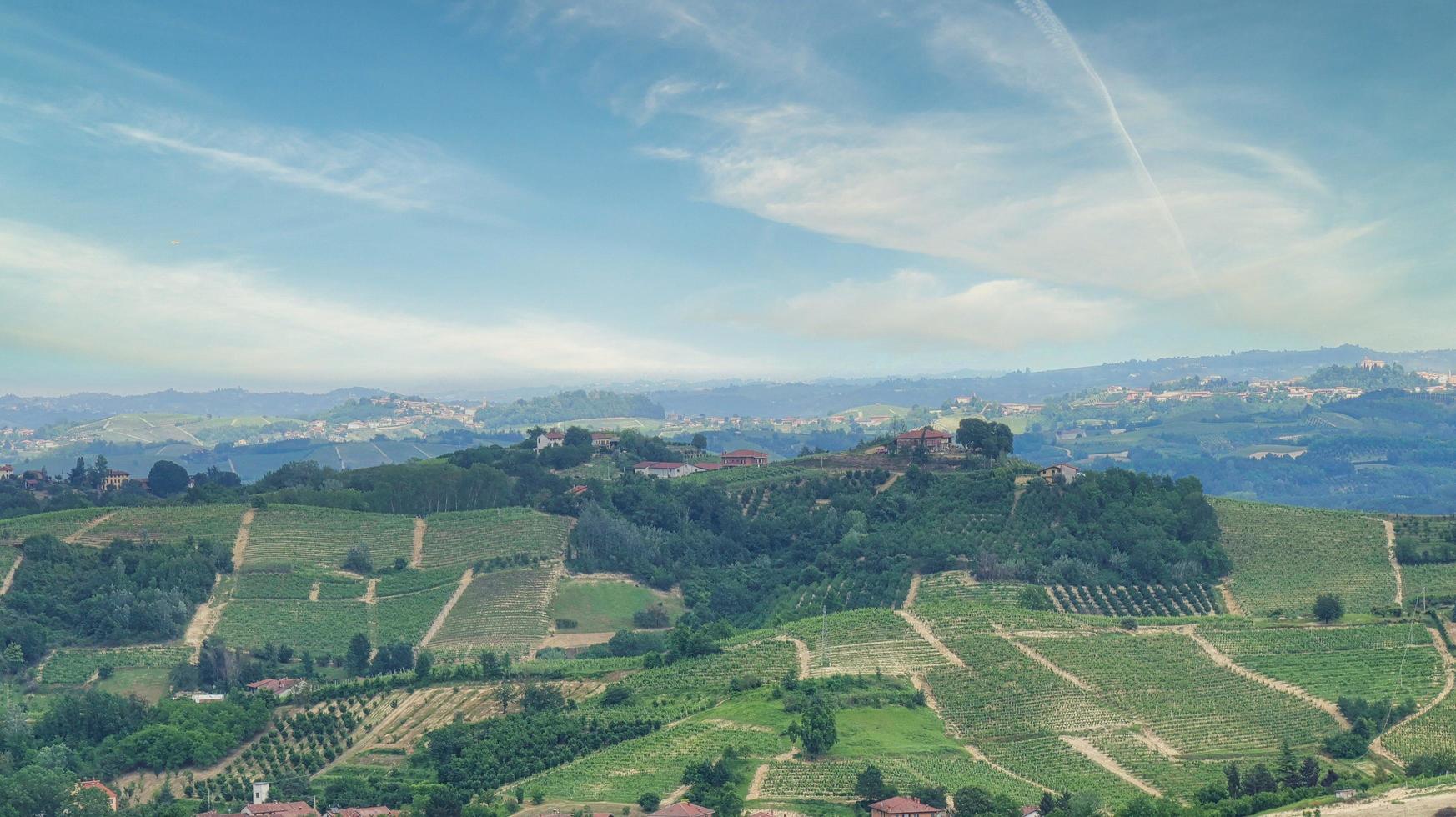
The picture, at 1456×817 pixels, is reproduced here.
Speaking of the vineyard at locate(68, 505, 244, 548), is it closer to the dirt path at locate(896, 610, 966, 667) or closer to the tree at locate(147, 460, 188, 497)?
the tree at locate(147, 460, 188, 497)

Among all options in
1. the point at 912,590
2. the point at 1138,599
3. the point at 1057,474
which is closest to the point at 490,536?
the point at 912,590

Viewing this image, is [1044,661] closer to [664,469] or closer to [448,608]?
[448,608]

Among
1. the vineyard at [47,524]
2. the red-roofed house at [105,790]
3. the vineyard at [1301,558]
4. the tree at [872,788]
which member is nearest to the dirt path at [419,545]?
the vineyard at [47,524]

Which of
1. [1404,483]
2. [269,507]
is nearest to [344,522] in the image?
[269,507]

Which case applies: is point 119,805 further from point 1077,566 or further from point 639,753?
Result: point 1077,566

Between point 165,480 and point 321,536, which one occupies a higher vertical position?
point 165,480

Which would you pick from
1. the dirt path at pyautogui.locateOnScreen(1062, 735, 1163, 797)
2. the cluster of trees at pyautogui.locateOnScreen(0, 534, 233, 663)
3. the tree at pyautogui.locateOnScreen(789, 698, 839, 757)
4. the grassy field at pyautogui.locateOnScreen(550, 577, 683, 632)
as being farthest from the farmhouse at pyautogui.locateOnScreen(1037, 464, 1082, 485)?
the cluster of trees at pyautogui.locateOnScreen(0, 534, 233, 663)
